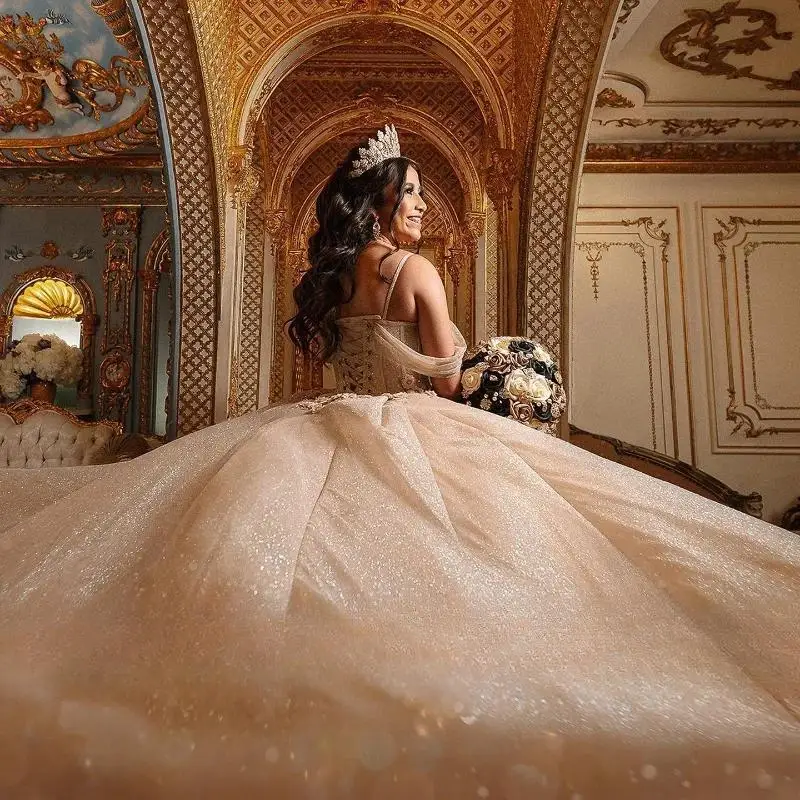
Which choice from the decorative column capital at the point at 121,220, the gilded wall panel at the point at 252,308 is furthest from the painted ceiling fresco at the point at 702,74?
the decorative column capital at the point at 121,220

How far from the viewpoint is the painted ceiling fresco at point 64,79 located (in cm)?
562

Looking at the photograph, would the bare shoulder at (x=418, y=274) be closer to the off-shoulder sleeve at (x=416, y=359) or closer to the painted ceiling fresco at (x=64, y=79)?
the off-shoulder sleeve at (x=416, y=359)

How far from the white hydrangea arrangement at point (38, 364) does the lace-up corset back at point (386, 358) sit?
6.01 metres

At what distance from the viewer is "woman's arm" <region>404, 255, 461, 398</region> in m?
2.25

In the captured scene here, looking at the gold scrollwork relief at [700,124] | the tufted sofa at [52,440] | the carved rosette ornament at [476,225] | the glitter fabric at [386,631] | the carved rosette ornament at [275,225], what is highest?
the gold scrollwork relief at [700,124]

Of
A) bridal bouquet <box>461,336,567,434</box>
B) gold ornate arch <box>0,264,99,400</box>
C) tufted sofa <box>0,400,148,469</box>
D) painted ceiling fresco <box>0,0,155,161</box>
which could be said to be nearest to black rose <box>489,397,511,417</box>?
bridal bouquet <box>461,336,567,434</box>

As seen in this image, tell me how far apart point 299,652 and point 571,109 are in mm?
4402

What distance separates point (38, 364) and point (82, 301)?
3.84 feet

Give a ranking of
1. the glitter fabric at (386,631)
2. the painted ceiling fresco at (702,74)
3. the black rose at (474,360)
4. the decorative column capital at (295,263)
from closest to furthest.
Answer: the glitter fabric at (386,631)
the black rose at (474,360)
the painted ceiling fresco at (702,74)
the decorative column capital at (295,263)

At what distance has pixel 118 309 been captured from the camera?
7742mm

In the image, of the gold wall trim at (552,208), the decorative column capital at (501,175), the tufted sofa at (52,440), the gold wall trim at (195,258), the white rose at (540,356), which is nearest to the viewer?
the white rose at (540,356)

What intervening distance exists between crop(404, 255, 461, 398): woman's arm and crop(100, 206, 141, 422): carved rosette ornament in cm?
630

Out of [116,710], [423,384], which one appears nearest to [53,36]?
[423,384]

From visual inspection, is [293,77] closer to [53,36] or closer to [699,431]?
[53,36]
